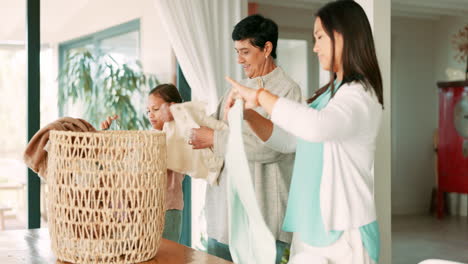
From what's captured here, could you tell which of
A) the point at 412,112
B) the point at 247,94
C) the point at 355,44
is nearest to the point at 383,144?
the point at 355,44

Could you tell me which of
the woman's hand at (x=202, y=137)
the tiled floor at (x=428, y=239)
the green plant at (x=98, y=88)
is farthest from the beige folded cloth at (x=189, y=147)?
the tiled floor at (x=428, y=239)

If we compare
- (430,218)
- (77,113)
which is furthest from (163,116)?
(430,218)

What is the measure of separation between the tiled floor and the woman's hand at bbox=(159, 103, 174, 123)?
281 centimetres

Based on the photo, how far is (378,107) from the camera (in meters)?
1.40

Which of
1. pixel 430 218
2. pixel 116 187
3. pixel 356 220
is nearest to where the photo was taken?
pixel 116 187

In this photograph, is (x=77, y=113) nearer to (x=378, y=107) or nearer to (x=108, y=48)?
(x=108, y=48)

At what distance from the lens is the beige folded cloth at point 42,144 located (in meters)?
1.45

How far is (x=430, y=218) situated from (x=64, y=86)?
15.7ft

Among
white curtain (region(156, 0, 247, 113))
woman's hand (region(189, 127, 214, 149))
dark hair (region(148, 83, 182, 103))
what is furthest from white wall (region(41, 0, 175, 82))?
woman's hand (region(189, 127, 214, 149))

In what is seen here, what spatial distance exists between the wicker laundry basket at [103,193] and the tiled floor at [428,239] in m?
3.69

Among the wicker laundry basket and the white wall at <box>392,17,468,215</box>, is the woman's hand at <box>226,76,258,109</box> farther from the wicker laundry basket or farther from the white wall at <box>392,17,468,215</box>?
the white wall at <box>392,17,468,215</box>

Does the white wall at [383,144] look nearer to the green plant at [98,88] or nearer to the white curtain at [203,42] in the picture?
the white curtain at [203,42]

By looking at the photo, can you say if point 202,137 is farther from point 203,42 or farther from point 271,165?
point 203,42

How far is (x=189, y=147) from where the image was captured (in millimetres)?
2393
